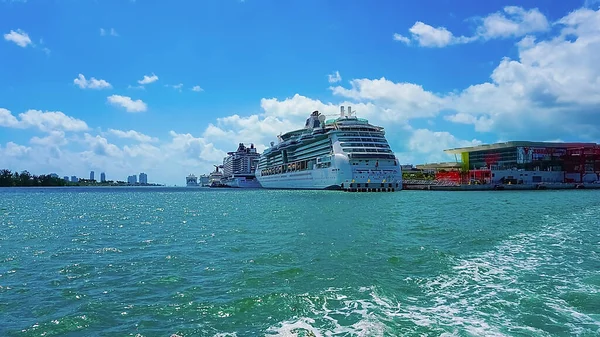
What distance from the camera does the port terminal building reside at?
393ft

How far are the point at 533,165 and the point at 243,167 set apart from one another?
4540 inches

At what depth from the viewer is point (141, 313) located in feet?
30.4

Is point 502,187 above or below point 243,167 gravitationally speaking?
below

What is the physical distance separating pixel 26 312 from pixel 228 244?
10.2 m

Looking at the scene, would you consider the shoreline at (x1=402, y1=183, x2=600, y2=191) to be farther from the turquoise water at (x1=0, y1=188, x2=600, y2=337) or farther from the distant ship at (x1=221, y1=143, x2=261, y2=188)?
the turquoise water at (x1=0, y1=188, x2=600, y2=337)

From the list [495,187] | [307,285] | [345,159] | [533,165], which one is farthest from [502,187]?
[307,285]

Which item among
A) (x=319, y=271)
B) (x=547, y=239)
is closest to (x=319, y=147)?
(x=547, y=239)

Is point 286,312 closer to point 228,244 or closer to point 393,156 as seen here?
point 228,244

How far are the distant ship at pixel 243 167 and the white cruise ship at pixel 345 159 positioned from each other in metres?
58.2

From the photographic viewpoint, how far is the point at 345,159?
87312 millimetres

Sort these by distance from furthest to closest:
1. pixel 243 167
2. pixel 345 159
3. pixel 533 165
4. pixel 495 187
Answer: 1. pixel 243 167
2. pixel 533 165
3. pixel 495 187
4. pixel 345 159

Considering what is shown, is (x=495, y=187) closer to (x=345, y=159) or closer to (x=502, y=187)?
(x=502, y=187)

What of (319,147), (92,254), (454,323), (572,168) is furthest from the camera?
(572,168)

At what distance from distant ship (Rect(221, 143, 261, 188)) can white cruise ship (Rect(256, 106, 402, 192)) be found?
191ft
